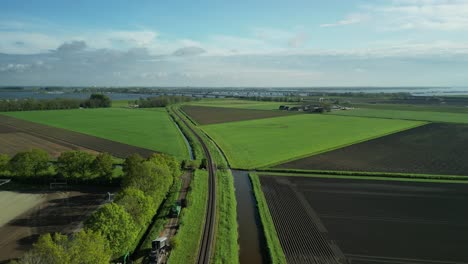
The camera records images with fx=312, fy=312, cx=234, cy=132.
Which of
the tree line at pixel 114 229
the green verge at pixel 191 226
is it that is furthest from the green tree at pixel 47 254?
the green verge at pixel 191 226

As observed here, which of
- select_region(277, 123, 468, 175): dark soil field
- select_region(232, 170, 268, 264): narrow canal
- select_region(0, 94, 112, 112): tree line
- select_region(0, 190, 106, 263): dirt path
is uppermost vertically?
select_region(0, 94, 112, 112): tree line

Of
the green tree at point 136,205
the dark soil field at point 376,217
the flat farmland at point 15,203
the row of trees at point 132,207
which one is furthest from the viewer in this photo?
the flat farmland at point 15,203

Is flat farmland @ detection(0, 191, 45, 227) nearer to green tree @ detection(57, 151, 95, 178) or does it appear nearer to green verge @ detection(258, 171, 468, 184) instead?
green tree @ detection(57, 151, 95, 178)

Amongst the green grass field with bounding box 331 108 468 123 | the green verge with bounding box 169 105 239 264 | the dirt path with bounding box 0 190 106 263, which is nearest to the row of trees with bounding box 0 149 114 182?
the dirt path with bounding box 0 190 106 263

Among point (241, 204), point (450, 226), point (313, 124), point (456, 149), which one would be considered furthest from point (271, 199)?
point (313, 124)

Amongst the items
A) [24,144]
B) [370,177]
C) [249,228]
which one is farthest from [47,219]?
[24,144]

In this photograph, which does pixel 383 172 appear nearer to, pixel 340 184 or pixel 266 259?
→ pixel 340 184

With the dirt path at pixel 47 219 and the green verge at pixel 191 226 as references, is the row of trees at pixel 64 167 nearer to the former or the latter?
the dirt path at pixel 47 219
